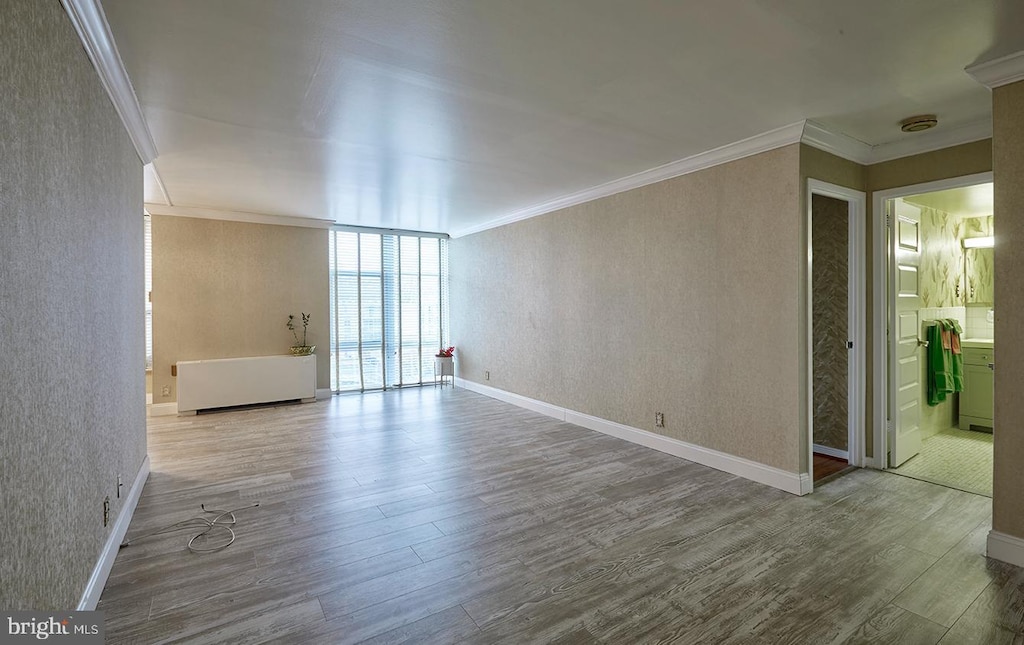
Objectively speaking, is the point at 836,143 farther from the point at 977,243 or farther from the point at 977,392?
the point at 977,392

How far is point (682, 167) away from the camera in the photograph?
4.08 meters

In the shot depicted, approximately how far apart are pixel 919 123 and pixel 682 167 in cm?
155

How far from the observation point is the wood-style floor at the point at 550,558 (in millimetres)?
2006

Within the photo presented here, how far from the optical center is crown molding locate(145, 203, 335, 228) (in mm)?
5943

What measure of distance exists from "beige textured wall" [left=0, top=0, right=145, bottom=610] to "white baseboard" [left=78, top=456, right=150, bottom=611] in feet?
0.23

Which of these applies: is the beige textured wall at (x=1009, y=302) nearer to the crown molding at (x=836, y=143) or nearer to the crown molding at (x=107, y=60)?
the crown molding at (x=836, y=143)

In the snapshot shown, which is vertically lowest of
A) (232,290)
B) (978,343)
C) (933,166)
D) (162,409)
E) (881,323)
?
(162,409)

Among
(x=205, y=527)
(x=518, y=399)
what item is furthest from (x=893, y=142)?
(x=205, y=527)

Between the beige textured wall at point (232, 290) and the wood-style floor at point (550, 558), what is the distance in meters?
2.49

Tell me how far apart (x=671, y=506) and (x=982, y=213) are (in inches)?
193

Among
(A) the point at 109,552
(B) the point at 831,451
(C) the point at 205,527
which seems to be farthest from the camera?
(B) the point at 831,451

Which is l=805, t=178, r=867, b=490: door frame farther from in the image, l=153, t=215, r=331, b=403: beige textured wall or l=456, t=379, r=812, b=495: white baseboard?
l=153, t=215, r=331, b=403: beige textured wall

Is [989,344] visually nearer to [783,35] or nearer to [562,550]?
[783,35]

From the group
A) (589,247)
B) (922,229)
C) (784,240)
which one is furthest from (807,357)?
(589,247)
